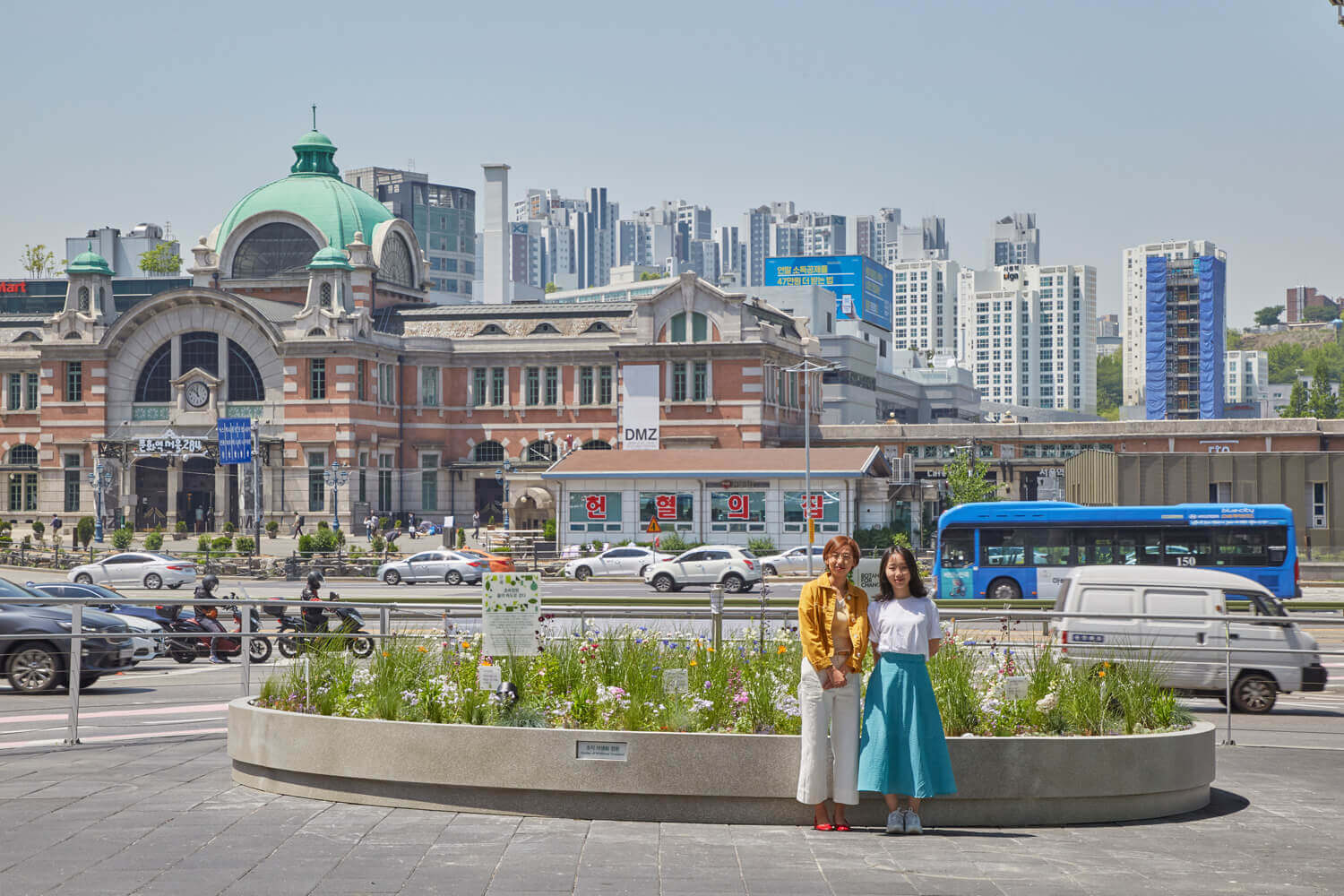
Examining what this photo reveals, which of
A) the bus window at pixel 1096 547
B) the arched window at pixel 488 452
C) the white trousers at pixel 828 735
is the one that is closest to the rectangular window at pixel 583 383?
the arched window at pixel 488 452

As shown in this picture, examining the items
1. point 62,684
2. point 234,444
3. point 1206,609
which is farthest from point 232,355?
point 1206,609

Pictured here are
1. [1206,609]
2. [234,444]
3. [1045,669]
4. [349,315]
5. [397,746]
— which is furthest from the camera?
[349,315]

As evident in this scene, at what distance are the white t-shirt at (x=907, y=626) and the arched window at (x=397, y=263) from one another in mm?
72842

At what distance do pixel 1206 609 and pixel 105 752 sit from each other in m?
14.4

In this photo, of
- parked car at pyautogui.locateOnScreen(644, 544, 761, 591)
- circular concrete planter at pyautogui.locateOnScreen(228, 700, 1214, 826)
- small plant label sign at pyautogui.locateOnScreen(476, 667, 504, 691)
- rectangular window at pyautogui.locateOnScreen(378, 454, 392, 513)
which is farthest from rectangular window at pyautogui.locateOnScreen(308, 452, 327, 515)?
circular concrete planter at pyautogui.locateOnScreen(228, 700, 1214, 826)

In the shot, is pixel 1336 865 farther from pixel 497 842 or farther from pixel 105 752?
pixel 105 752

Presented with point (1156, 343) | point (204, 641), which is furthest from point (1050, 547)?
point (1156, 343)

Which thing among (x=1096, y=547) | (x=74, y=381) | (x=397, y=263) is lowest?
(x=1096, y=547)

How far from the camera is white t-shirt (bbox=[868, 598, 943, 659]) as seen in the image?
34.0 ft

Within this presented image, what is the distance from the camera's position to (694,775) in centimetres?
1088

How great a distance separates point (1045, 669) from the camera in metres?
12.2

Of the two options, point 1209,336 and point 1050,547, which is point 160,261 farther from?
point 1209,336

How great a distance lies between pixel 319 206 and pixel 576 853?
7548cm

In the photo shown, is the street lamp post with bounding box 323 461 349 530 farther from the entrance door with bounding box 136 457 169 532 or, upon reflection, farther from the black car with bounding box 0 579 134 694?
the black car with bounding box 0 579 134 694
